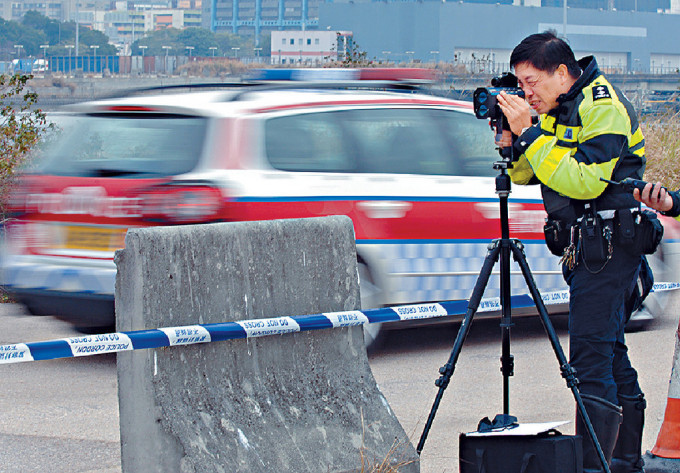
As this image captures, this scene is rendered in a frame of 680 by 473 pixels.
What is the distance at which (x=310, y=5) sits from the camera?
199500 mm

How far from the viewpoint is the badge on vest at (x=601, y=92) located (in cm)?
355

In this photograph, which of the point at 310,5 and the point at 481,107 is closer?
the point at 481,107

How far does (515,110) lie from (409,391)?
2.44m

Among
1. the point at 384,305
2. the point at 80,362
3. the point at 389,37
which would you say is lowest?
the point at 80,362

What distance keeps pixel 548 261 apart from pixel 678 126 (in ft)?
27.6

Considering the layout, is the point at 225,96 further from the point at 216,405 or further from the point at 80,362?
the point at 216,405

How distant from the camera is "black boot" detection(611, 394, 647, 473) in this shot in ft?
12.6

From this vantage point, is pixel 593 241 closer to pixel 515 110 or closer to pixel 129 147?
pixel 515 110

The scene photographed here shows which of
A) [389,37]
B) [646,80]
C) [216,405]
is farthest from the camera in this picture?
[389,37]

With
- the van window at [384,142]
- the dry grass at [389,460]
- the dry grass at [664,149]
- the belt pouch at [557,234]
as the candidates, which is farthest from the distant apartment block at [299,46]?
the dry grass at [389,460]

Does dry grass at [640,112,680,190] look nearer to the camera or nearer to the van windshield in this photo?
the van windshield

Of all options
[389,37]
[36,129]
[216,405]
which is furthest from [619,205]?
[389,37]

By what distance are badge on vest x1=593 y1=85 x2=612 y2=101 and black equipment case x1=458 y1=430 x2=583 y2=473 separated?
1.20m

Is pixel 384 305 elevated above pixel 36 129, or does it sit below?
below
